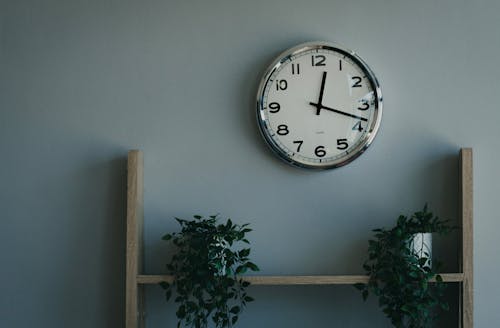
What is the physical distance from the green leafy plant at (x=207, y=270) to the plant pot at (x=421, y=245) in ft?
1.77

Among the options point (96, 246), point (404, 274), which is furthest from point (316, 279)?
point (96, 246)

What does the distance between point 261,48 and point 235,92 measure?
0.19m

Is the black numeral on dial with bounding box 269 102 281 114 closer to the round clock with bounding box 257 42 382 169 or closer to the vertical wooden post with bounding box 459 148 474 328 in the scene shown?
the round clock with bounding box 257 42 382 169

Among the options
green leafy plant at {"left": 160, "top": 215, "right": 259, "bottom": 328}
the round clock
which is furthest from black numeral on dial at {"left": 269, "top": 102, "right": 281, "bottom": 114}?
green leafy plant at {"left": 160, "top": 215, "right": 259, "bottom": 328}

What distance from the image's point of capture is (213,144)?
2562mm

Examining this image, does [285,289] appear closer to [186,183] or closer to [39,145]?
[186,183]

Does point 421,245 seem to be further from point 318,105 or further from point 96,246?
point 96,246

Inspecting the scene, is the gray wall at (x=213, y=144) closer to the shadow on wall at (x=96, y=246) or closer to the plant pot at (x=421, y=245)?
the shadow on wall at (x=96, y=246)

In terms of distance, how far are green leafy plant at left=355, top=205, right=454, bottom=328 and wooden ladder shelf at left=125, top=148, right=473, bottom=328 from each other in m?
0.06

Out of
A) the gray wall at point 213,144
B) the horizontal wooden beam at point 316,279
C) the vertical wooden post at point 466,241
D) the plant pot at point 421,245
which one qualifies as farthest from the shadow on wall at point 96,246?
the vertical wooden post at point 466,241

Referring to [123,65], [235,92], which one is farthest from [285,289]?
[123,65]

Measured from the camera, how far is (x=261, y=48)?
2.58m

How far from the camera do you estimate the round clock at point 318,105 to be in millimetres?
2502

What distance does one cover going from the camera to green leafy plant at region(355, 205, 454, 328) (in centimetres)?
230
